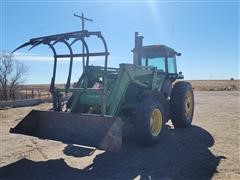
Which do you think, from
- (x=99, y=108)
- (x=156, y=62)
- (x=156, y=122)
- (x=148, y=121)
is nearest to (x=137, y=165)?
(x=148, y=121)

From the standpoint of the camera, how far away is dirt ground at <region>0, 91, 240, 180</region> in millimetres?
5363

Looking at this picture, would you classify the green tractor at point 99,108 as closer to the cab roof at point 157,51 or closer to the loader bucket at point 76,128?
the loader bucket at point 76,128

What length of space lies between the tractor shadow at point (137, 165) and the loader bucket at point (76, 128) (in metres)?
0.45

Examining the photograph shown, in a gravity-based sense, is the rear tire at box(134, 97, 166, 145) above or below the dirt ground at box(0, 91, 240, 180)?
above

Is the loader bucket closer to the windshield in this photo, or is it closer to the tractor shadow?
the tractor shadow

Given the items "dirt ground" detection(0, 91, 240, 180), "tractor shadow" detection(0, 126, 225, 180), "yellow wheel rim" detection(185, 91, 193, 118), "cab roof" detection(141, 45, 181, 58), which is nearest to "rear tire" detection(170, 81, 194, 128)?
"yellow wheel rim" detection(185, 91, 193, 118)

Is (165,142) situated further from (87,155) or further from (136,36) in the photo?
(136,36)

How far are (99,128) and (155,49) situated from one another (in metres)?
4.46

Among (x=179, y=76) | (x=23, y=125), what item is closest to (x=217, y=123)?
(x=179, y=76)

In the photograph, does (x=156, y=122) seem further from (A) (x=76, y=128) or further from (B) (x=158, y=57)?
(B) (x=158, y=57)

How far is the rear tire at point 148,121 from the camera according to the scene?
646 centimetres

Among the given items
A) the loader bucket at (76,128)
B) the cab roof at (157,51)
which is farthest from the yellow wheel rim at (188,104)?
the loader bucket at (76,128)

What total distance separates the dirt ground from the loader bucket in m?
0.41

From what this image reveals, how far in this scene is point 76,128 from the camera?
20.9ft
